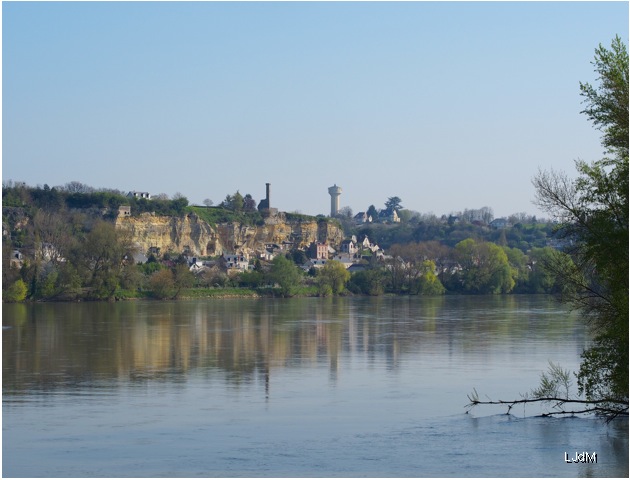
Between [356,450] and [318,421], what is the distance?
240 cm

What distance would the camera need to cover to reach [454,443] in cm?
1384

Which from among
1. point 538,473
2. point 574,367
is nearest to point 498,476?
point 538,473

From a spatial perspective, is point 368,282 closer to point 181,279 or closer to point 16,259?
point 181,279

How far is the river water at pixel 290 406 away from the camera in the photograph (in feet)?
41.8

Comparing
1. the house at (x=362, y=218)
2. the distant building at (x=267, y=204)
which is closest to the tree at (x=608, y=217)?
the distant building at (x=267, y=204)

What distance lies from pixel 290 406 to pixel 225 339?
14.7 metres

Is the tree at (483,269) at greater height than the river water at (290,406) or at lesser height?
greater

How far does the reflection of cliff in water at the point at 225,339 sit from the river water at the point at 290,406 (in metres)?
0.11

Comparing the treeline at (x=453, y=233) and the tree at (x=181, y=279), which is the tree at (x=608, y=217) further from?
the treeline at (x=453, y=233)

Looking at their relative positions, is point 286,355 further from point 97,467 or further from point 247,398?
point 97,467

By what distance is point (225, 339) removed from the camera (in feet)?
105

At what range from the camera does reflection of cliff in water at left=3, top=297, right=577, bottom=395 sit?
2316 centimetres

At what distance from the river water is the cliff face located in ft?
209

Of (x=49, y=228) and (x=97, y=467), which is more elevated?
(x=49, y=228)
